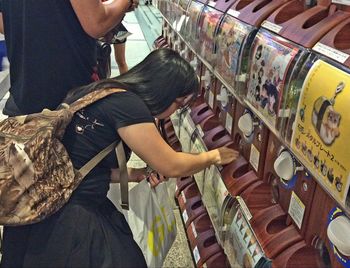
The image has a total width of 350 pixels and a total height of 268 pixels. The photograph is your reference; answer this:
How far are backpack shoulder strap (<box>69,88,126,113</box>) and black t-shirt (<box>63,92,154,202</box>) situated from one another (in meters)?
0.01

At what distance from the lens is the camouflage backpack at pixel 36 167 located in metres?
1.26

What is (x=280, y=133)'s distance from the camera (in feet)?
3.57

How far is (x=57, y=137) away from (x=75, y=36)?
0.45 m

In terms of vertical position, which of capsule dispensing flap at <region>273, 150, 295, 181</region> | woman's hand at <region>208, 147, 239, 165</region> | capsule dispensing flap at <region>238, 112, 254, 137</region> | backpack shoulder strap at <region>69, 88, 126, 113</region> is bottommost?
woman's hand at <region>208, 147, 239, 165</region>

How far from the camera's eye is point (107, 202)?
1566mm

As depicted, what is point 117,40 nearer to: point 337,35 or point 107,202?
point 107,202

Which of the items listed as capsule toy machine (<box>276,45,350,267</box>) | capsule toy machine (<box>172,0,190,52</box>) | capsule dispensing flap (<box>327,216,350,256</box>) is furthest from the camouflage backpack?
capsule toy machine (<box>172,0,190,52</box>)

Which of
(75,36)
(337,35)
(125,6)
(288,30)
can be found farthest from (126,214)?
(337,35)

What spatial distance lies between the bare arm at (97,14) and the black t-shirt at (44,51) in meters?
0.05

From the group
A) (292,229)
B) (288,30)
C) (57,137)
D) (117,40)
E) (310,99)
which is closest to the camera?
(310,99)

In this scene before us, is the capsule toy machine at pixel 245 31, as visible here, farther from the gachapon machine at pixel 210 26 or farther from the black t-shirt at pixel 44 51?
the black t-shirt at pixel 44 51

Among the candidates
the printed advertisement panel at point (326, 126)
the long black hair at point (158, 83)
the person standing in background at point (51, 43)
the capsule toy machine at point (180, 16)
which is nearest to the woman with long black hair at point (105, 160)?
the long black hair at point (158, 83)

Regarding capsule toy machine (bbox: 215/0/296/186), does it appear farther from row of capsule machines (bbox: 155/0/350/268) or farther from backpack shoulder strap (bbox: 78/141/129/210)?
backpack shoulder strap (bbox: 78/141/129/210)

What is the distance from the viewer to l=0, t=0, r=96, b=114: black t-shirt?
1.58 metres
